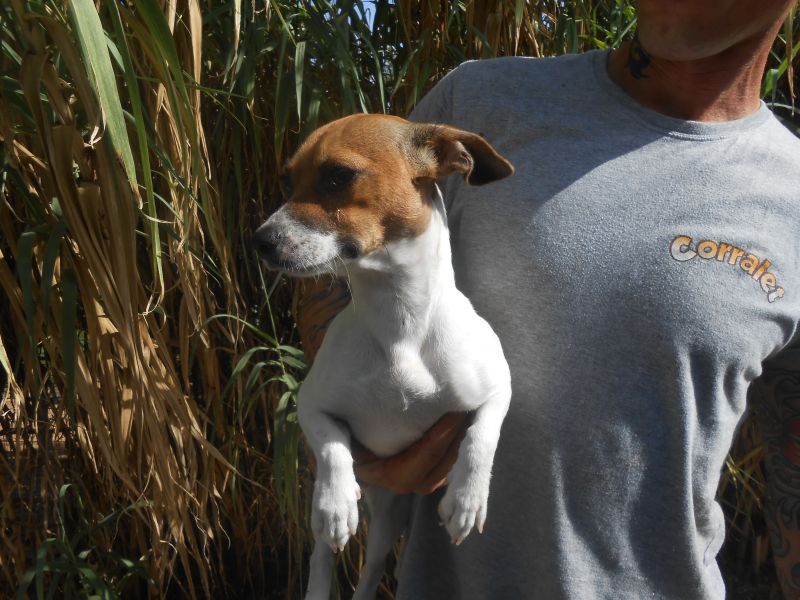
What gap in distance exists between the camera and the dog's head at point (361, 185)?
4.19 feet

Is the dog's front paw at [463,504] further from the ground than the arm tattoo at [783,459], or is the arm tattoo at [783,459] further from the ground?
the dog's front paw at [463,504]

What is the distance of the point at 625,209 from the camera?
1.50 meters

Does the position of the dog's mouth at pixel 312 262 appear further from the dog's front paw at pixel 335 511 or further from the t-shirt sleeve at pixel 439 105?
the t-shirt sleeve at pixel 439 105

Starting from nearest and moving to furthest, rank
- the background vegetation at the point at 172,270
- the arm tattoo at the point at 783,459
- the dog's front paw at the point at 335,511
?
the dog's front paw at the point at 335,511 → the background vegetation at the point at 172,270 → the arm tattoo at the point at 783,459

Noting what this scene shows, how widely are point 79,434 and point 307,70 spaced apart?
1.13m

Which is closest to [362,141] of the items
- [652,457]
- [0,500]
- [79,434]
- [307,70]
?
[652,457]

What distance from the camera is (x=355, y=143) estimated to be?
4.50ft

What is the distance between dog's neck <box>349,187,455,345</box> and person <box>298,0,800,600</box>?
174 millimetres

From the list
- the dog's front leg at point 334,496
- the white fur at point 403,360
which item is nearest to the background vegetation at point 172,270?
the white fur at point 403,360

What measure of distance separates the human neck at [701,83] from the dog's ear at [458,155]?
40 cm

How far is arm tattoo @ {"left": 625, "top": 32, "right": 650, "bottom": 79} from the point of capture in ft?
5.26

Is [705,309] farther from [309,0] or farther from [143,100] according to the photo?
[309,0]

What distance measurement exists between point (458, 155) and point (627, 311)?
407mm

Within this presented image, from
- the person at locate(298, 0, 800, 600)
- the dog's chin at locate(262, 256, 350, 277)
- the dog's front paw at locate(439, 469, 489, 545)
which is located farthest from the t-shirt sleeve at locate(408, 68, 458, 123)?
the dog's front paw at locate(439, 469, 489, 545)
